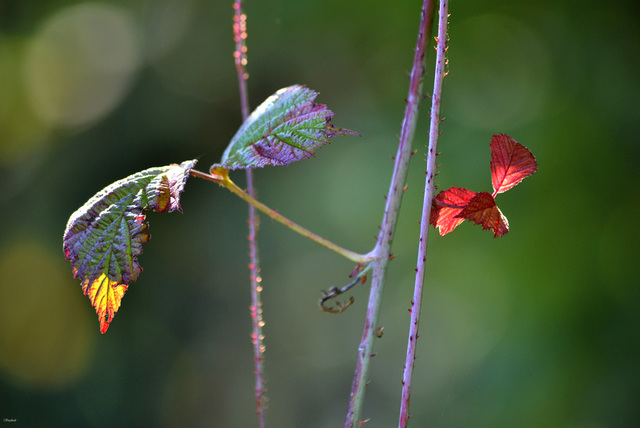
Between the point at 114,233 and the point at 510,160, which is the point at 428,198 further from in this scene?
the point at 114,233

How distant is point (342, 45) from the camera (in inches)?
67.1

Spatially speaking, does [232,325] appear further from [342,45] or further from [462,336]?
[342,45]

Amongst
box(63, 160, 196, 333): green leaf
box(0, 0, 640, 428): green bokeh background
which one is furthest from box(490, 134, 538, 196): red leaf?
box(0, 0, 640, 428): green bokeh background

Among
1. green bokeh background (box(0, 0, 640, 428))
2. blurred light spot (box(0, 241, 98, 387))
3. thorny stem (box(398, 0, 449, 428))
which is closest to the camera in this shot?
thorny stem (box(398, 0, 449, 428))

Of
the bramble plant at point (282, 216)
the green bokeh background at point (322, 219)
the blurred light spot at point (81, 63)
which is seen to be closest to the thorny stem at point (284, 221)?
the bramble plant at point (282, 216)

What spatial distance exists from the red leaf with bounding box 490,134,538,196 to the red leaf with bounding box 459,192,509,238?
21mm

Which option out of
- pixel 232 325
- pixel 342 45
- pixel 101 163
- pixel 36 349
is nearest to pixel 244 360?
pixel 232 325

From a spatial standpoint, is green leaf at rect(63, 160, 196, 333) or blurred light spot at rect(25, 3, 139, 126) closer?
green leaf at rect(63, 160, 196, 333)

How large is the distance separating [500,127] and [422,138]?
22cm

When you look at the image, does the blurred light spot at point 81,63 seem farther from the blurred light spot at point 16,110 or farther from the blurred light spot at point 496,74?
the blurred light spot at point 496,74

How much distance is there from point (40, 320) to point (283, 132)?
160cm

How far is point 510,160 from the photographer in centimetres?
43

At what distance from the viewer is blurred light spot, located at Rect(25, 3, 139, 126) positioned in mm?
1722

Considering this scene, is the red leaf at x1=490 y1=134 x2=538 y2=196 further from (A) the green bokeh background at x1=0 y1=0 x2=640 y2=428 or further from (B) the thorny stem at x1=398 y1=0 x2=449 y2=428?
(A) the green bokeh background at x1=0 y1=0 x2=640 y2=428
